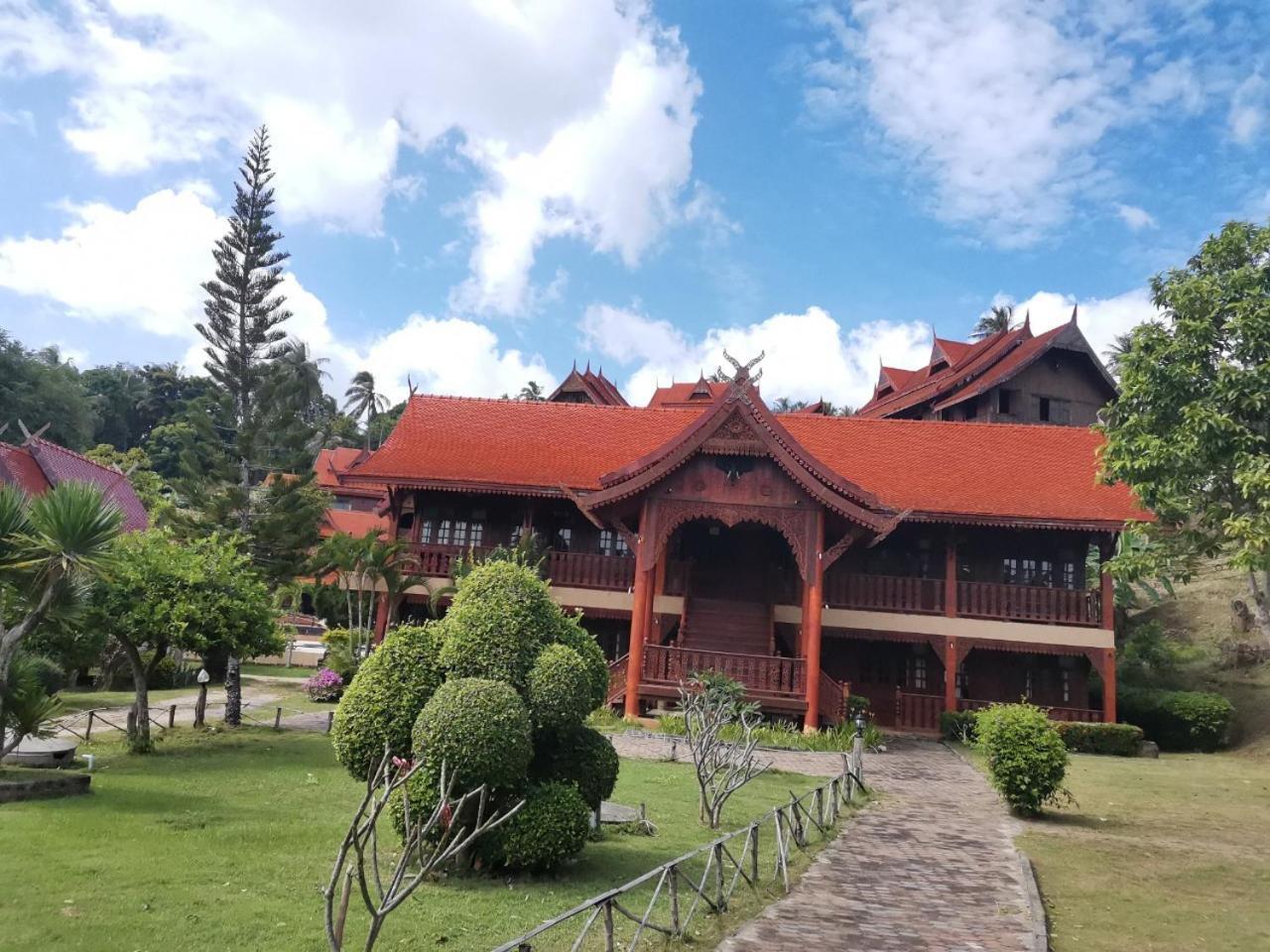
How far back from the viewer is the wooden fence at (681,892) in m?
5.59

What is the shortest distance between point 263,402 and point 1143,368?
18737mm

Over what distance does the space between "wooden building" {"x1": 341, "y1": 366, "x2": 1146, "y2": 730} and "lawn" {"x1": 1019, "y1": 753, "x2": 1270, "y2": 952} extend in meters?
5.02

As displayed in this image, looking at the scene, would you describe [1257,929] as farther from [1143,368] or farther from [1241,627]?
[1241,627]

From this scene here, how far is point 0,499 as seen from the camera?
32.7 feet

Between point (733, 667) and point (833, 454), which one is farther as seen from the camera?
point (833, 454)

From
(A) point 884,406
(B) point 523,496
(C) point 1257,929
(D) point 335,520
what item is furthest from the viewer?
(D) point 335,520

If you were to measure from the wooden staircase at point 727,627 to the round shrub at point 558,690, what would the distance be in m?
11.3

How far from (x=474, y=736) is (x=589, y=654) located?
1.64m

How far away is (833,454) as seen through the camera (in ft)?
78.9

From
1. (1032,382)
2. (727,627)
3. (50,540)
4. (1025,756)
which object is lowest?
(1025,756)

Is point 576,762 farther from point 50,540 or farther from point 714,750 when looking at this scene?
point 50,540

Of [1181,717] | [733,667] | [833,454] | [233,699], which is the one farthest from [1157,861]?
[833,454]

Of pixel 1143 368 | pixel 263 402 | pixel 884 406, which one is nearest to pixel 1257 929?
pixel 1143 368

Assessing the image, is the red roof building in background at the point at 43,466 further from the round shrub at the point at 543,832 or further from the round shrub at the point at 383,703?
the round shrub at the point at 543,832
